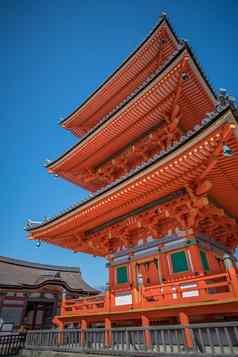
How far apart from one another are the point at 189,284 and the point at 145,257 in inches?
89.4

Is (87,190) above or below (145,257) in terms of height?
above

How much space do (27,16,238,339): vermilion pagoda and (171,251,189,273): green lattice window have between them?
36 mm

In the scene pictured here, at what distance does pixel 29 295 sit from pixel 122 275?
14.0 metres

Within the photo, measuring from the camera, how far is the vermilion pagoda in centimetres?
681

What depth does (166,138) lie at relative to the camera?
10.8m

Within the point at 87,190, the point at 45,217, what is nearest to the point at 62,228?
the point at 45,217

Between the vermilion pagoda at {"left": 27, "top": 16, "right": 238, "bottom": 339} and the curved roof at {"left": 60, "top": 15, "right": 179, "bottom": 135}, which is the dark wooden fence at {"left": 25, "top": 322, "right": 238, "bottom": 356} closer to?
the vermilion pagoda at {"left": 27, "top": 16, "right": 238, "bottom": 339}

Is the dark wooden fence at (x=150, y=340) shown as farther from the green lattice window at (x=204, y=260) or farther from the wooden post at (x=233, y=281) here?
the green lattice window at (x=204, y=260)

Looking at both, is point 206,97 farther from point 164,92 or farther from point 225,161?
point 225,161

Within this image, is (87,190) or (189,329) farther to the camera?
(87,190)

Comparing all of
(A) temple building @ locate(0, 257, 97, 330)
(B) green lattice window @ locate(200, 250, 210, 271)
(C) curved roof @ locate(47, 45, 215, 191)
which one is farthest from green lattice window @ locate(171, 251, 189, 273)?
(A) temple building @ locate(0, 257, 97, 330)

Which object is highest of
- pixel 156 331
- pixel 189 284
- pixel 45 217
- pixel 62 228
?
pixel 45 217

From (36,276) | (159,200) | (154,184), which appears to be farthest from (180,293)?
(36,276)

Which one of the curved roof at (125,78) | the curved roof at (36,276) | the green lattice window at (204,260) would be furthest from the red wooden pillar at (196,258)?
the curved roof at (36,276)
